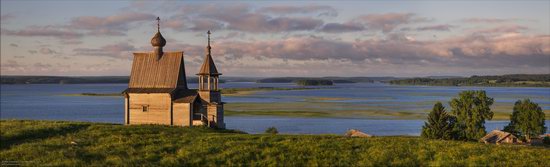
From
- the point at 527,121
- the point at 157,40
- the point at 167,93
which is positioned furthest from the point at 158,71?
the point at 527,121

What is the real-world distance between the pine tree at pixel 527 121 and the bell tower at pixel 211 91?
39.3 meters

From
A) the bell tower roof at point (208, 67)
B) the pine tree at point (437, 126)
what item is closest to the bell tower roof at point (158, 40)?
the bell tower roof at point (208, 67)

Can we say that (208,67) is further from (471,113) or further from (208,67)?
(471,113)

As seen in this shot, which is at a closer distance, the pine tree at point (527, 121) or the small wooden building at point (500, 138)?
the small wooden building at point (500, 138)

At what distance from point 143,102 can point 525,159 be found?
27.4m

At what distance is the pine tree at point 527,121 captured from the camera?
61.2 meters

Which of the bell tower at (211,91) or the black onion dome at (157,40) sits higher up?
the black onion dome at (157,40)

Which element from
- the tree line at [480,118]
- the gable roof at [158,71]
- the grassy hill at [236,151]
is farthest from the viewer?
the tree line at [480,118]

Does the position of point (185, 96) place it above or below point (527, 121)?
above

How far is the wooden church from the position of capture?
37.2m

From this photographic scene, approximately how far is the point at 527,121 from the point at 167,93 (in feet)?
147

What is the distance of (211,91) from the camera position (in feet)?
124

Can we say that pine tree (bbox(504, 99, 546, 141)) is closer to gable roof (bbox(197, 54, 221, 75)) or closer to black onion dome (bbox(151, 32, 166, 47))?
gable roof (bbox(197, 54, 221, 75))

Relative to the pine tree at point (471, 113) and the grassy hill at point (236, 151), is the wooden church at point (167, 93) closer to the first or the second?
the grassy hill at point (236, 151)
